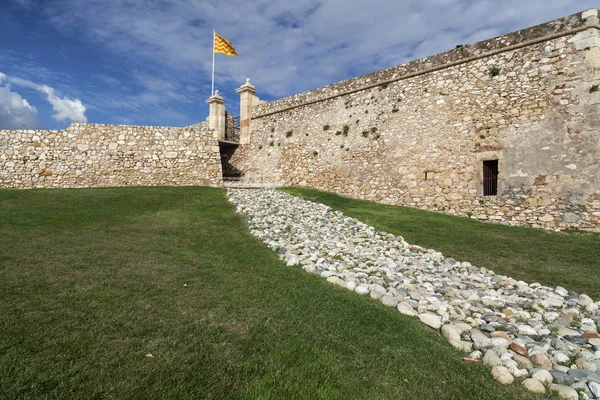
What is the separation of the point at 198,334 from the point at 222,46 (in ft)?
86.6

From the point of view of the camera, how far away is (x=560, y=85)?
12.4 metres

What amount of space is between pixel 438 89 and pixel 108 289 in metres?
15.3

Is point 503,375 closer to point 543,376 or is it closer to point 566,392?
point 543,376

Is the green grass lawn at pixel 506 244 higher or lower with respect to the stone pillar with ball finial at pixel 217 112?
lower

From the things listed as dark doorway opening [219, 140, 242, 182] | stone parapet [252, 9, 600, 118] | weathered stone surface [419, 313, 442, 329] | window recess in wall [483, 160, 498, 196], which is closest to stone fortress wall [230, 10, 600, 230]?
stone parapet [252, 9, 600, 118]

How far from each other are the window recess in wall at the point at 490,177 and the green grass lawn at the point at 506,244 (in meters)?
1.57

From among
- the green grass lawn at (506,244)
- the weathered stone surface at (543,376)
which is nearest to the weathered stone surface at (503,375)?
the weathered stone surface at (543,376)

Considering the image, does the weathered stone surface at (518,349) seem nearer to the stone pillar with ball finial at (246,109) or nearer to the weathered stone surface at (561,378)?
the weathered stone surface at (561,378)

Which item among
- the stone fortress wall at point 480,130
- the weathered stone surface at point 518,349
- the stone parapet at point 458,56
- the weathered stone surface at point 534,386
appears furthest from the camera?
the stone parapet at point 458,56

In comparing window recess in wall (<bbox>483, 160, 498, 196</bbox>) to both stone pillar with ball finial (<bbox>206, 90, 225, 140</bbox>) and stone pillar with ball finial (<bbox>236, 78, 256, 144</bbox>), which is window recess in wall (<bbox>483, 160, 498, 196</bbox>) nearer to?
stone pillar with ball finial (<bbox>236, 78, 256, 144</bbox>)

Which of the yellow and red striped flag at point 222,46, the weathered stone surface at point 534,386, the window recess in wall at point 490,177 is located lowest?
the weathered stone surface at point 534,386

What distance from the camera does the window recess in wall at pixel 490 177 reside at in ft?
46.5

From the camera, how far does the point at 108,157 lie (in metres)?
17.6

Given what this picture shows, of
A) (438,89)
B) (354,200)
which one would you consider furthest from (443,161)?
(354,200)
